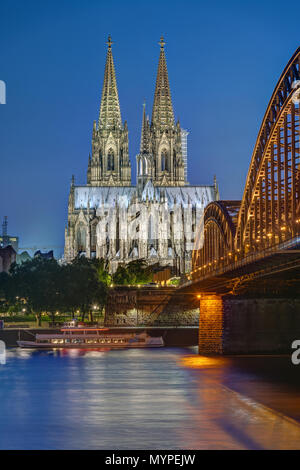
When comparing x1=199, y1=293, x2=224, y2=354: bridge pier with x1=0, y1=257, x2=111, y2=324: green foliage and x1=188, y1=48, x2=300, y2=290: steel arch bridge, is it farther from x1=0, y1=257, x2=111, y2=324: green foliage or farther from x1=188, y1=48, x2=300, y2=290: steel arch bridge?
x1=0, y1=257, x2=111, y2=324: green foliage

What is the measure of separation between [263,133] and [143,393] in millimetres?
21782

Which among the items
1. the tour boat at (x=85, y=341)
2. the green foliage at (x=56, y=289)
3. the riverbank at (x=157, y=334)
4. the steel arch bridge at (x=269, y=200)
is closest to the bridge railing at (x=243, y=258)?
the steel arch bridge at (x=269, y=200)

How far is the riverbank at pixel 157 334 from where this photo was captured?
114m

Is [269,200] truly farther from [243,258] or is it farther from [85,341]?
[85,341]

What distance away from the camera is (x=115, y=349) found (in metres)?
110

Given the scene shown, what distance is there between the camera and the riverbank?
11444cm

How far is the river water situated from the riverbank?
2580 cm

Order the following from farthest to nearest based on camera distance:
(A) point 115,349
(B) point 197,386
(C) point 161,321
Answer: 1. (C) point 161,321
2. (A) point 115,349
3. (B) point 197,386

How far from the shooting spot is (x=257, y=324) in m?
83.5
